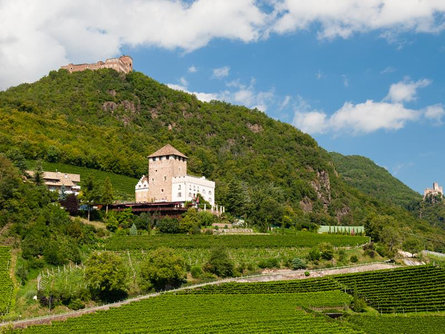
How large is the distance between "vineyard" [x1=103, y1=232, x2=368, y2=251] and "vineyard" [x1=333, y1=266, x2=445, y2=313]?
12.1 m

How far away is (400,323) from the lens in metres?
46.1

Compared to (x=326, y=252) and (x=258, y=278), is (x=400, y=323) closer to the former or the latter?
(x=258, y=278)

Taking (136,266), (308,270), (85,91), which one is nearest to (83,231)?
(136,266)

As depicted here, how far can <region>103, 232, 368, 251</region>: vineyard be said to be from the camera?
208 feet

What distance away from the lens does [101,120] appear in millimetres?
133125

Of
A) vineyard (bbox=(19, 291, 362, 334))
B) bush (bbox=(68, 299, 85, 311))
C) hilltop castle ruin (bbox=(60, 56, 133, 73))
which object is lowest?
vineyard (bbox=(19, 291, 362, 334))

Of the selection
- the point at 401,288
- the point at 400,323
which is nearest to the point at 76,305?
the point at 400,323

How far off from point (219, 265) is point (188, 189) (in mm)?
24534

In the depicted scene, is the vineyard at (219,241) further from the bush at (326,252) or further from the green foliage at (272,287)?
the green foliage at (272,287)

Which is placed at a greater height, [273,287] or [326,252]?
[326,252]

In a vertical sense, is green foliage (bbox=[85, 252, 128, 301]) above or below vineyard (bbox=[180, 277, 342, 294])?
above

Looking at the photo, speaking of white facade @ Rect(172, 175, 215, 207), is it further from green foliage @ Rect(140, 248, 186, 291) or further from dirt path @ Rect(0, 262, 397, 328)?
green foliage @ Rect(140, 248, 186, 291)

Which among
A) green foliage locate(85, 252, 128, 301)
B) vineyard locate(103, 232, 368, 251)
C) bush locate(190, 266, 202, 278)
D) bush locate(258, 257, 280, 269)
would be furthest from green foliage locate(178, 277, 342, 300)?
vineyard locate(103, 232, 368, 251)

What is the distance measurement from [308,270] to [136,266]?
757 inches
